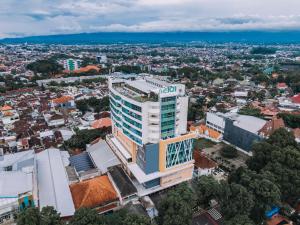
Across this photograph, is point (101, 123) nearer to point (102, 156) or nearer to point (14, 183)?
point (102, 156)

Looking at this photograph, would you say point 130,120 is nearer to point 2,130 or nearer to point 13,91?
point 2,130

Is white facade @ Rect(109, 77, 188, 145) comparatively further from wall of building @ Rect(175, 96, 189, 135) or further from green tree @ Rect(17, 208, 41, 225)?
green tree @ Rect(17, 208, 41, 225)

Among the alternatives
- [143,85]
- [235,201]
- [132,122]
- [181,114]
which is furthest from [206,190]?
[143,85]

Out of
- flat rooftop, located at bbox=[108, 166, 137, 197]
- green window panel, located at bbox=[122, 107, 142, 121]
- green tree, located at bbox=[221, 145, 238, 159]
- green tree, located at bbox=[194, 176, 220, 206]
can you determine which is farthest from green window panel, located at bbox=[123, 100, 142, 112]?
green tree, located at bbox=[221, 145, 238, 159]

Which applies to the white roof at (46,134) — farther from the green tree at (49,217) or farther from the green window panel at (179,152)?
the green tree at (49,217)

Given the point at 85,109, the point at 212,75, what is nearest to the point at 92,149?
the point at 85,109

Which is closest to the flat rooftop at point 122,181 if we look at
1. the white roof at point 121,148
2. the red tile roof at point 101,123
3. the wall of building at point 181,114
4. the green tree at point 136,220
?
the white roof at point 121,148
